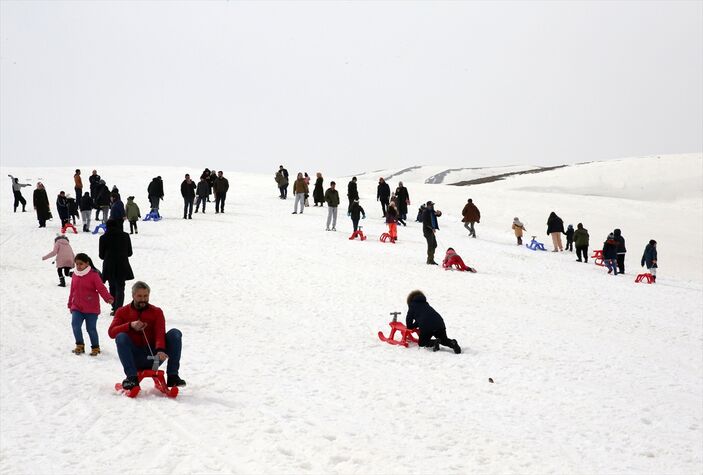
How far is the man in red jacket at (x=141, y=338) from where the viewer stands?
729 cm

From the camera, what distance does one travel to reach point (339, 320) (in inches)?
503

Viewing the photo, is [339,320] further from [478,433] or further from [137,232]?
[137,232]

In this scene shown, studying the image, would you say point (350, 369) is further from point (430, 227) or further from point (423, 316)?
point (430, 227)

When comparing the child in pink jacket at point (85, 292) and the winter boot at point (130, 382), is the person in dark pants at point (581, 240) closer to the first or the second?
the child in pink jacket at point (85, 292)

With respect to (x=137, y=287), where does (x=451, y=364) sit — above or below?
below

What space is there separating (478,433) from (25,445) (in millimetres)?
4570

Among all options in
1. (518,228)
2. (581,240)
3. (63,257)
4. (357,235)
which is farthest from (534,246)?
(63,257)

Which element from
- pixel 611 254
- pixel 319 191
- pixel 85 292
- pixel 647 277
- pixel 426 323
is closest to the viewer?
pixel 85 292

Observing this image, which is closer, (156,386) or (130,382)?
(130,382)

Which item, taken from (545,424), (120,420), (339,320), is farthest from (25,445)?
(339,320)

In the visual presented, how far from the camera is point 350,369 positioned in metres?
9.53

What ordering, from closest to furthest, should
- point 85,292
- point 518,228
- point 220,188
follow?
point 85,292 < point 518,228 < point 220,188

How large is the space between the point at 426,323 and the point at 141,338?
16.3 ft

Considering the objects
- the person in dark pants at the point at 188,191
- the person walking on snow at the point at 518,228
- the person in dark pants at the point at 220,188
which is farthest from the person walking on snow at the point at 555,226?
the person in dark pants at the point at 188,191
